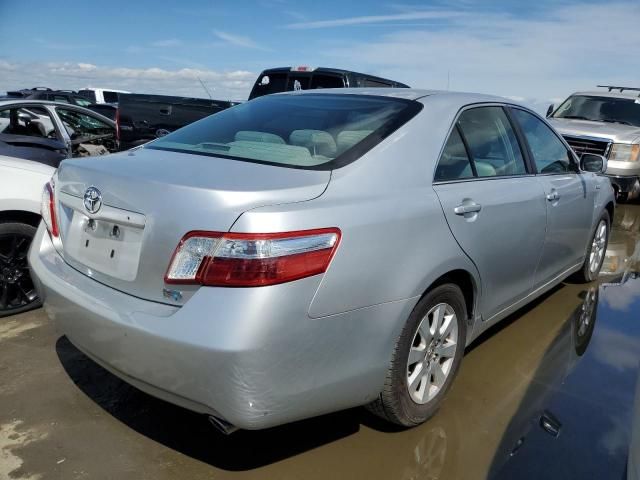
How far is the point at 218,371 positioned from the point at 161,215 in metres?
0.61

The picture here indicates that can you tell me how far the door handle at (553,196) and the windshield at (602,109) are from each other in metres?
6.80

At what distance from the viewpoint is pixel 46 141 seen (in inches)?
196

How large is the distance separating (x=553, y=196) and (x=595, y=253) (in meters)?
1.70

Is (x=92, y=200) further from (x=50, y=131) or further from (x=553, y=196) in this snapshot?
(x=50, y=131)

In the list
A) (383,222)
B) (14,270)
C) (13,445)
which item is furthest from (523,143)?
(14,270)

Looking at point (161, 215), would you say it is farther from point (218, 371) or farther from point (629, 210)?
point (629, 210)

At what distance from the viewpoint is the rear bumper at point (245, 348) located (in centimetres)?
187

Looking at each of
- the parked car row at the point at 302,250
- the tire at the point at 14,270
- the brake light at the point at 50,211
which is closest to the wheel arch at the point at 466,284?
the parked car row at the point at 302,250

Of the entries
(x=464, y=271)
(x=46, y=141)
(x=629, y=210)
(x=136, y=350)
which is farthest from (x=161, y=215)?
(x=629, y=210)

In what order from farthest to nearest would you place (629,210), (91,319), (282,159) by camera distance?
(629,210) → (282,159) → (91,319)

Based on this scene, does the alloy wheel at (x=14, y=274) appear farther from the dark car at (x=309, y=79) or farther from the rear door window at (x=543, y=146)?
the dark car at (x=309, y=79)

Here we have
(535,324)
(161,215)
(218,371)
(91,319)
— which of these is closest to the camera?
(218,371)

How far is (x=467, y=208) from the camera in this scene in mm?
2666

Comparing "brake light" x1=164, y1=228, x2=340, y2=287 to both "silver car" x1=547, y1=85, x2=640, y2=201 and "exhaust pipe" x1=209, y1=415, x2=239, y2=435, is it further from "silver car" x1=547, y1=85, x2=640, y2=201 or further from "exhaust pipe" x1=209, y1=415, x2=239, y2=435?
"silver car" x1=547, y1=85, x2=640, y2=201
